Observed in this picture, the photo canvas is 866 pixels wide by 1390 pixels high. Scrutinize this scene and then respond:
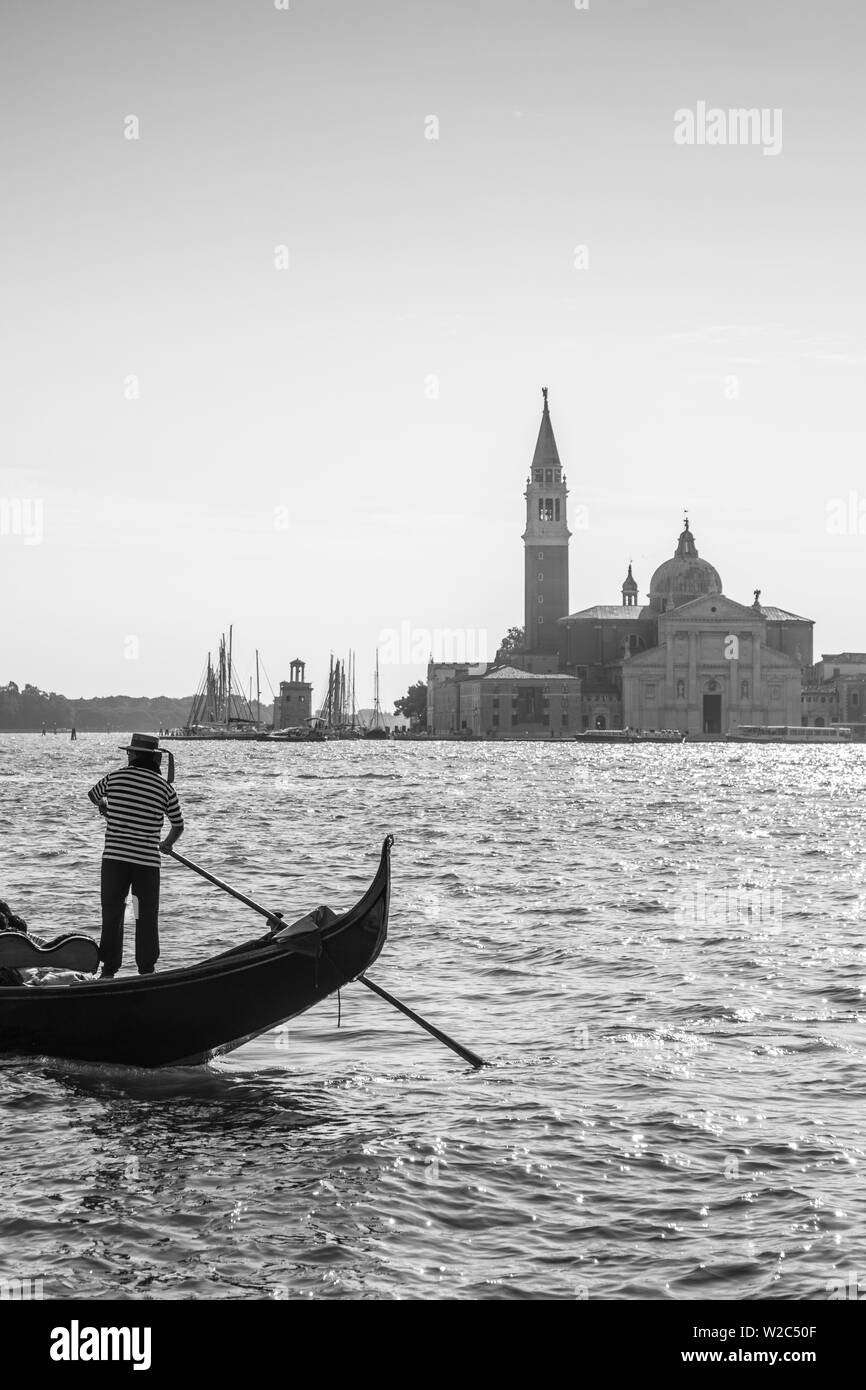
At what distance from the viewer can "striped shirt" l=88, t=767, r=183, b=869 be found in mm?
8359

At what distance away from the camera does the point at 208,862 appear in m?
20.6

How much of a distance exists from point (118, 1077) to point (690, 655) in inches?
3660

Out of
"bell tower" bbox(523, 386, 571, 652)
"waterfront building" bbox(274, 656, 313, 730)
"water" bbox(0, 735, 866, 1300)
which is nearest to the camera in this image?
"water" bbox(0, 735, 866, 1300)

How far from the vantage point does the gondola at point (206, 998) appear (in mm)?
7617

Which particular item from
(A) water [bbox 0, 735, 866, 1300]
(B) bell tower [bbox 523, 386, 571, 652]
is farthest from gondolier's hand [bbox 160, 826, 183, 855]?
(B) bell tower [bbox 523, 386, 571, 652]

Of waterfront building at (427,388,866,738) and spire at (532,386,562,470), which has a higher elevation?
spire at (532,386,562,470)

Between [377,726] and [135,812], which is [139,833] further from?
[377,726]

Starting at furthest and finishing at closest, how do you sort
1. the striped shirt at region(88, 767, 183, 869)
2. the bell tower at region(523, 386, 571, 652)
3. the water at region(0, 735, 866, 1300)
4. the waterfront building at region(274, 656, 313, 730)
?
the waterfront building at region(274, 656, 313, 730) → the bell tower at region(523, 386, 571, 652) → the striped shirt at region(88, 767, 183, 869) → the water at region(0, 735, 866, 1300)

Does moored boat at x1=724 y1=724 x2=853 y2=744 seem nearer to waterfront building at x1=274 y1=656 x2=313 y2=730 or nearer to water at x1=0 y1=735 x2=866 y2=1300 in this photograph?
waterfront building at x1=274 y1=656 x2=313 y2=730

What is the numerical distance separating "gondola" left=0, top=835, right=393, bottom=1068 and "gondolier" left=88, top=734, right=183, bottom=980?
0.43 metres

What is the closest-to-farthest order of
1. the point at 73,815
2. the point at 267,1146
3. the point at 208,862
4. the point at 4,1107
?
the point at 267,1146 → the point at 4,1107 → the point at 208,862 → the point at 73,815
